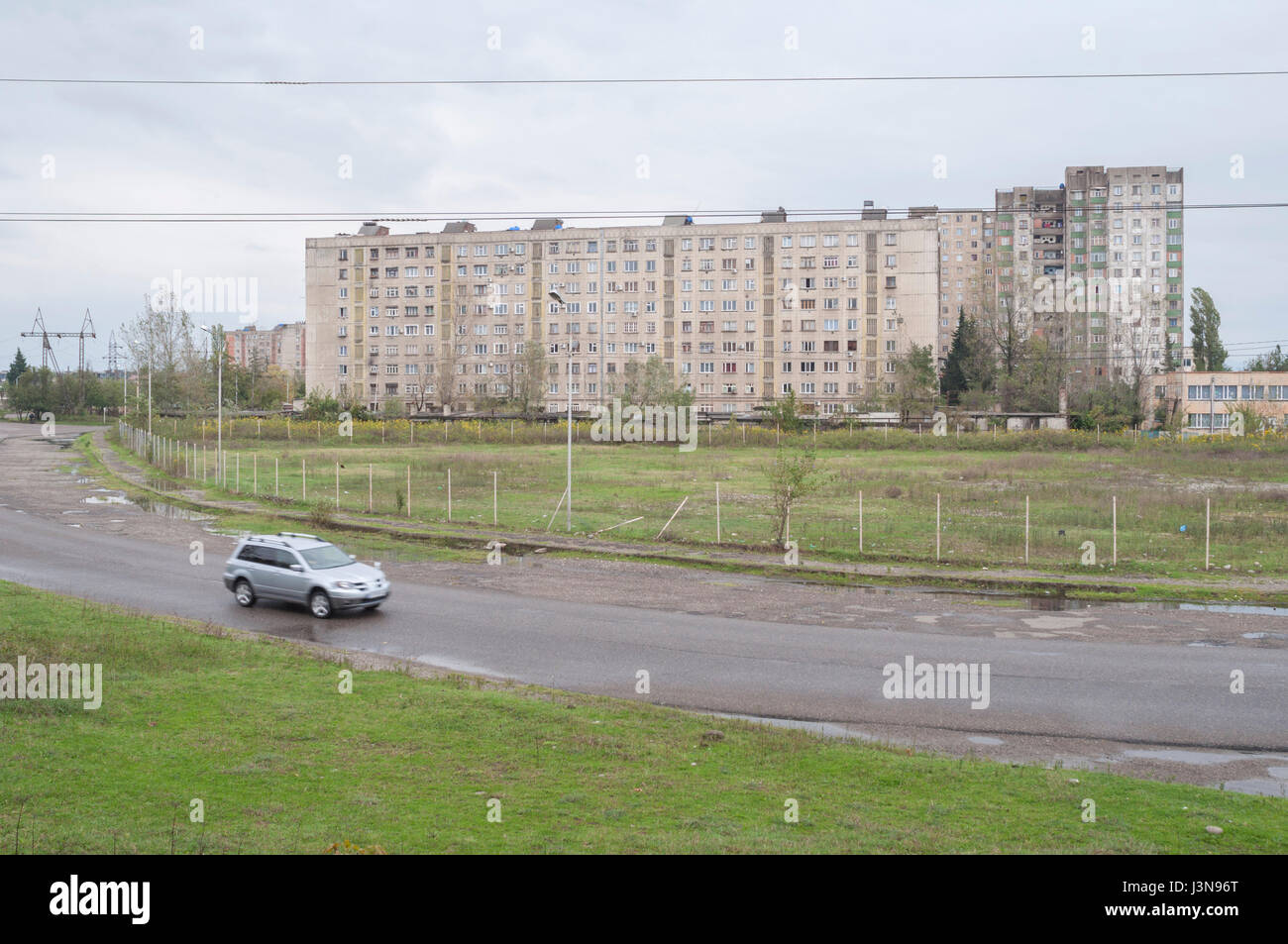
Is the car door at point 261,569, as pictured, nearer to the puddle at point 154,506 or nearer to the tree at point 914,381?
the puddle at point 154,506

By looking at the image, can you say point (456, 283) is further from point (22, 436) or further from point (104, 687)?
point (104, 687)

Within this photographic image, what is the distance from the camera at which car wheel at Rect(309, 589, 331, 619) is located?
20719 mm

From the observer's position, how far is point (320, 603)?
20781mm

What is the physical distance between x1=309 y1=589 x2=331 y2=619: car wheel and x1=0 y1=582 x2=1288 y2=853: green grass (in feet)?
21.7

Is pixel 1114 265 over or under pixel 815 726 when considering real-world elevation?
over

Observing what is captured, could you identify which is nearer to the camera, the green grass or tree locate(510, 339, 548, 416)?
the green grass

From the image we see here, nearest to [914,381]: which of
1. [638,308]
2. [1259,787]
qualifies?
[638,308]

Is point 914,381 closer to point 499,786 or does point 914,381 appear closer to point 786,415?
point 786,415

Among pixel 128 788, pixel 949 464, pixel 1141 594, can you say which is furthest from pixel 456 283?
pixel 128 788

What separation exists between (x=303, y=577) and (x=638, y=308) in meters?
96.4

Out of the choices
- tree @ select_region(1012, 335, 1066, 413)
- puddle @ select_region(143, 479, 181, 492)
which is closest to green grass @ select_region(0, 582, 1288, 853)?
puddle @ select_region(143, 479, 181, 492)

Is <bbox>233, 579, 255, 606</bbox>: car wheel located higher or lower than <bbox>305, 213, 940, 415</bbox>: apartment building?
lower

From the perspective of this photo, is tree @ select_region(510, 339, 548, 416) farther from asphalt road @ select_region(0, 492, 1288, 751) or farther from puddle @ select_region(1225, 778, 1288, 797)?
puddle @ select_region(1225, 778, 1288, 797)
